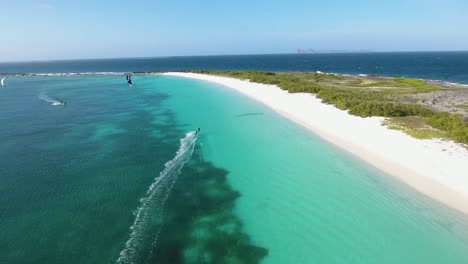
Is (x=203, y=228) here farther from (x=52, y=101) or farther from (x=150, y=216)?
(x=52, y=101)

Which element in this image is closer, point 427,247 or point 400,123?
point 427,247

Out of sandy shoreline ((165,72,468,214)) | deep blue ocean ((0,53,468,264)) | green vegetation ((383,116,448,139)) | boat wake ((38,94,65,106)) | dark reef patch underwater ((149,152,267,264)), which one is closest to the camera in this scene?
dark reef patch underwater ((149,152,267,264))

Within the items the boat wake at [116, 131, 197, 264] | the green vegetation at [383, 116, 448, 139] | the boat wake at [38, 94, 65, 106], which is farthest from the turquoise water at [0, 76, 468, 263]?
the boat wake at [38, 94, 65, 106]

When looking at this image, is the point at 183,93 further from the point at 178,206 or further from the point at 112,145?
the point at 178,206

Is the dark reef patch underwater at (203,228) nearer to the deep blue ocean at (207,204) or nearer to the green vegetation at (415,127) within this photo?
the deep blue ocean at (207,204)

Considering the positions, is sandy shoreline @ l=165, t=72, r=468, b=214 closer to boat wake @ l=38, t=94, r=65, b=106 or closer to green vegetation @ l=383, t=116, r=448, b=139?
green vegetation @ l=383, t=116, r=448, b=139

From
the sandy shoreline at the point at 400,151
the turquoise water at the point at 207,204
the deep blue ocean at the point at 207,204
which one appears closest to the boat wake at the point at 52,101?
the deep blue ocean at the point at 207,204

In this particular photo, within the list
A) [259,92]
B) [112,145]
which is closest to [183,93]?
[259,92]
